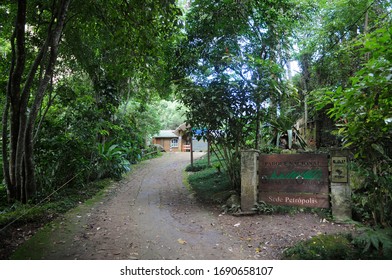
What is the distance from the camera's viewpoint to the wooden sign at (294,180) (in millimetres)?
5207

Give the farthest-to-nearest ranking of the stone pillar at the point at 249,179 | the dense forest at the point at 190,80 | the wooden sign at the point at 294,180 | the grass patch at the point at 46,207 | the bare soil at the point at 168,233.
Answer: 1. the stone pillar at the point at 249,179
2. the wooden sign at the point at 294,180
3. the grass patch at the point at 46,207
4. the dense forest at the point at 190,80
5. the bare soil at the point at 168,233

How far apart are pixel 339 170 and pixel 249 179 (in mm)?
1777

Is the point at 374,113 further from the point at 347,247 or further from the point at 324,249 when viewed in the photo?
the point at 324,249

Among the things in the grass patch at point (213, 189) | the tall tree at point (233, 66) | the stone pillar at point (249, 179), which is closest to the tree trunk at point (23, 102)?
the tall tree at point (233, 66)

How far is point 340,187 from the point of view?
4973mm

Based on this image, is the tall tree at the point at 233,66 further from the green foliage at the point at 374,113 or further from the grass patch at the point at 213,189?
the green foliage at the point at 374,113

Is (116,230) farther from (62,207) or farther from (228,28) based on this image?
(228,28)

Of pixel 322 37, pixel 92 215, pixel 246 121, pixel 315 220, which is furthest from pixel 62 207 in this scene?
pixel 322 37

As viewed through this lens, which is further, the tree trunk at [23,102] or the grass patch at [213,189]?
the grass patch at [213,189]

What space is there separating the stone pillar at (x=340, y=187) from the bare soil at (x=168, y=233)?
277 mm

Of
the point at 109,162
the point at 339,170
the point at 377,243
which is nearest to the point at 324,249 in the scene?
the point at 377,243

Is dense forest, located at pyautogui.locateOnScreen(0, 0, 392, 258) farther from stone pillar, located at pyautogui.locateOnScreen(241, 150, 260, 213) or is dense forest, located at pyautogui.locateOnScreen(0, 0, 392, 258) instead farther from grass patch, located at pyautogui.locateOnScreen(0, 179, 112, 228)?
stone pillar, located at pyautogui.locateOnScreen(241, 150, 260, 213)

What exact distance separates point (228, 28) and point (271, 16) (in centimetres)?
121

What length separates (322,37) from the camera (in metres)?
10.6
